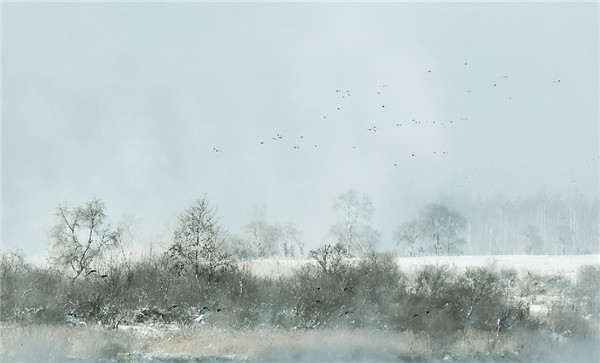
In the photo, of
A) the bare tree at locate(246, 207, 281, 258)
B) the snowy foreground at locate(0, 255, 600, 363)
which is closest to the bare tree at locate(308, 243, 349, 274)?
the snowy foreground at locate(0, 255, 600, 363)

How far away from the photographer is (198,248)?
25.4 m

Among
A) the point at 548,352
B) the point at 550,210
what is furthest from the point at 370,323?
the point at 550,210

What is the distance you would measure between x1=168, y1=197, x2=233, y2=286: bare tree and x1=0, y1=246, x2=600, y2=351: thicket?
0.23 metres

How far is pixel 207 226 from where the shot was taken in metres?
25.7

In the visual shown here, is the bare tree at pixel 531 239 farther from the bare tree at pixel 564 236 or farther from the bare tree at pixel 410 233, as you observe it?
the bare tree at pixel 410 233

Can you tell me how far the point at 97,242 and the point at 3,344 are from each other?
474 inches

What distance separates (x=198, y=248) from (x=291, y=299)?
4.22 metres

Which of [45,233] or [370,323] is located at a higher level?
[45,233]

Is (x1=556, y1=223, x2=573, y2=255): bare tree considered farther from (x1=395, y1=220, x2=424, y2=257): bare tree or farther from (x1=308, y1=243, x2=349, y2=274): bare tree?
(x1=308, y1=243, x2=349, y2=274): bare tree

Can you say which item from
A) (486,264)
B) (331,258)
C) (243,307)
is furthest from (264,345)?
(486,264)

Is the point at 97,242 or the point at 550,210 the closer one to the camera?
the point at 97,242

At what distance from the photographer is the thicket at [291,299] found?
71.8 ft

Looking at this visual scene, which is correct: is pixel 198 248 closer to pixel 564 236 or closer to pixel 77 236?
pixel 77 236

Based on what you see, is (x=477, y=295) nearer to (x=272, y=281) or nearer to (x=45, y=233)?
(x=272, y=281)
